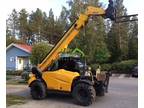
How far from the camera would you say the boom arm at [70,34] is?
461 inches

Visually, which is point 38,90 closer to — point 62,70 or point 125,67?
point 62,70

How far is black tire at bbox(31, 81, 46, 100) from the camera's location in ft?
38.6

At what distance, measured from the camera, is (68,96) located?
12.3m

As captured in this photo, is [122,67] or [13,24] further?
[13,24]

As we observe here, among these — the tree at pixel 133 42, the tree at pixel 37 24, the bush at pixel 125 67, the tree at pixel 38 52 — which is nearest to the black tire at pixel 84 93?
the tree at pixel 38 52

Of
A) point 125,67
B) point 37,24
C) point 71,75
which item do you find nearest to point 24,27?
point 37,24

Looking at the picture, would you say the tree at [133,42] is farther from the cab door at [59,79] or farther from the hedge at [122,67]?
the cab door at [59,79]

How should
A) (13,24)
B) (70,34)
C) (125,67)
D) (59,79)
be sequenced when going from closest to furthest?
1. (59,79)
2. (70,34)
3. (125,67)
4. (13,24)

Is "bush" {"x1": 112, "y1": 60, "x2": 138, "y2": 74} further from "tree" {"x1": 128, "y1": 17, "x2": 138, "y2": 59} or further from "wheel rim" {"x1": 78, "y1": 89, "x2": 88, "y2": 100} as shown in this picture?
"wheel rim" {"x1": 78, "y1": 89, "x2": 88, "y2": 100}

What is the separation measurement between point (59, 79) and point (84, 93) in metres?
1.17

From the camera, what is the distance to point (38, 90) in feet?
39.1

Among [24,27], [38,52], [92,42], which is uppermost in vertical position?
[24,27]
